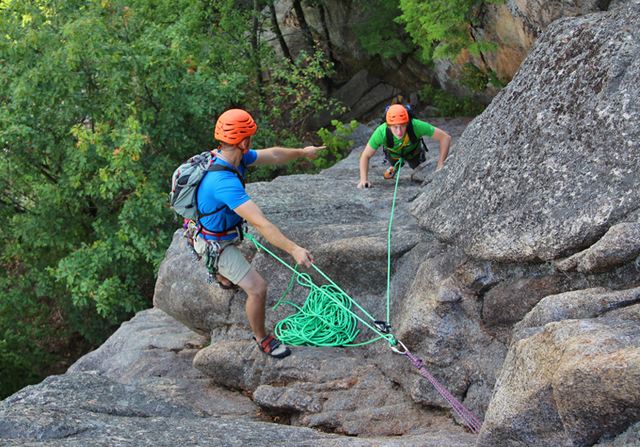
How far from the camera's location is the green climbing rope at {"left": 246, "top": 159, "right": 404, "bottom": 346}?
6922 mm

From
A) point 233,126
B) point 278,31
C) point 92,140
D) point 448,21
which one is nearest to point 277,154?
point 233,126

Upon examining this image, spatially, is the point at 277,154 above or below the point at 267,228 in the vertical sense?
above

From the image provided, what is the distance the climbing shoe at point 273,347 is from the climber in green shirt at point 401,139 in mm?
2372

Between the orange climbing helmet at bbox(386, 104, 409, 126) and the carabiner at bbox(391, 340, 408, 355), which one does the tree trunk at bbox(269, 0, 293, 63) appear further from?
the carabiner at bbox(391, 340, 408, 355)

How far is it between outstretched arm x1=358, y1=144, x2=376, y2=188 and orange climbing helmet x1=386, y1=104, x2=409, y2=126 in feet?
1.37

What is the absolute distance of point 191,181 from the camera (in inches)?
245

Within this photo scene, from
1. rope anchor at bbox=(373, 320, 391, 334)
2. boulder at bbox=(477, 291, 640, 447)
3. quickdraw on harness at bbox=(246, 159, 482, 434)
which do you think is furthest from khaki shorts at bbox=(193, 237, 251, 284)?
boulder at bbox=(477, 291, 640, 447)

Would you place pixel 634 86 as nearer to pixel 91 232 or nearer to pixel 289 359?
pixel 289 359

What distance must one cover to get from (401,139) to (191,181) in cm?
292

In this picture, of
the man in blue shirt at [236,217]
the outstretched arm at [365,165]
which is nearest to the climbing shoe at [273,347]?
the man in blue shirt at [236,217]

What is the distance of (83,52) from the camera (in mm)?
11500

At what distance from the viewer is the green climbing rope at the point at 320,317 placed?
6.92 metres

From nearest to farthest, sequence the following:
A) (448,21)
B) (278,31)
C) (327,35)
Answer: (448,21), (278,31), (327,35)

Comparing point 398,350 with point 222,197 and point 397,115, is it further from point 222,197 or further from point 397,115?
point 397,115
